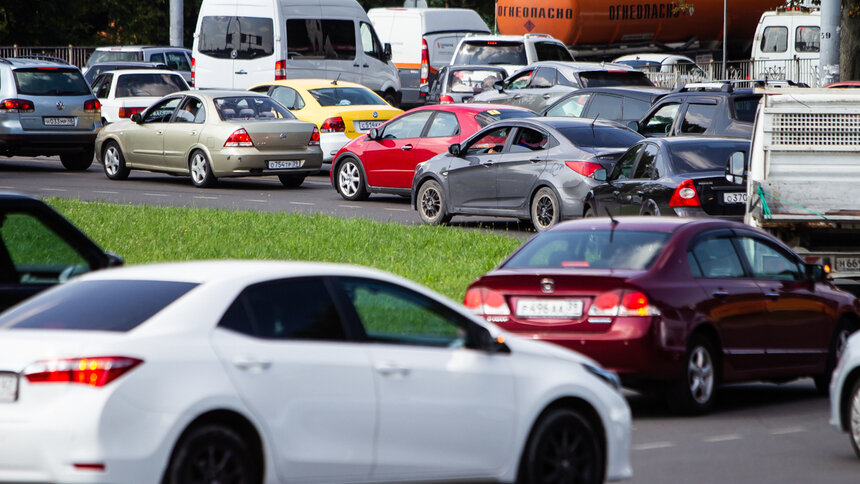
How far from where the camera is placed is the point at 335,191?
26.1 m

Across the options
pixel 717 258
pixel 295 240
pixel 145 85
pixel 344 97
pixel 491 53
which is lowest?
pixel 295 240

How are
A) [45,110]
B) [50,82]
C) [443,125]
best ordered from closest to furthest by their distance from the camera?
[443,125]
[45,110]
[50,82]

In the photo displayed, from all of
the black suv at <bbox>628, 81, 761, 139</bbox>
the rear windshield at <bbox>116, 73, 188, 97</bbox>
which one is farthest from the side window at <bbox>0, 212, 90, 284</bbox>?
the rear windshield at <bbox>116, 73, 188, 97</bbox>

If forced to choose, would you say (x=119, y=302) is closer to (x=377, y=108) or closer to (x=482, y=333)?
(x=482, y=333)

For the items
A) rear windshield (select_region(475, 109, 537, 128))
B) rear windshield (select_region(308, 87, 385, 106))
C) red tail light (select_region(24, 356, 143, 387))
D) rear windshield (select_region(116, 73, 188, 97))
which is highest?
rear windshield (select_region(116, 73, 188, 97))

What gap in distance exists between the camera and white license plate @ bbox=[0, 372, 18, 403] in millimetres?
6039

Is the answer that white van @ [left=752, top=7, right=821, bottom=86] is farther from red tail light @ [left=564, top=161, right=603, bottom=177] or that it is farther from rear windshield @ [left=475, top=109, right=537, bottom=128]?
red tail light @ [left=564, top=161, right=603, bottom=177]

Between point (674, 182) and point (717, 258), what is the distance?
591cm

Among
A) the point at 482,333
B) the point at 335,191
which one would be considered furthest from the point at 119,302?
the point at 335,191

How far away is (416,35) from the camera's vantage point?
46344 mm

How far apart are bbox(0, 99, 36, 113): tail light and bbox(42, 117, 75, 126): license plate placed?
1.05 feet

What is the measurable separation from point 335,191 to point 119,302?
1961 centimetres

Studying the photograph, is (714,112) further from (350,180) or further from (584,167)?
(350,180)

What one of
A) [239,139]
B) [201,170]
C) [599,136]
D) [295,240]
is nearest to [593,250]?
[295,240]
